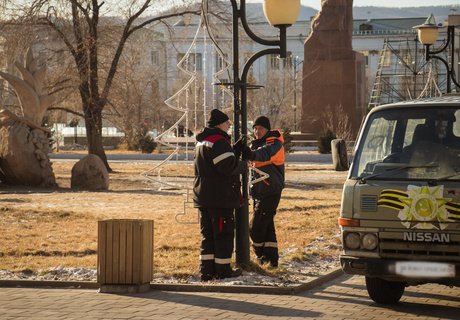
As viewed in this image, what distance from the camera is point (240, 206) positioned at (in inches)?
510

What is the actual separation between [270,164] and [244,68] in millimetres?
1263

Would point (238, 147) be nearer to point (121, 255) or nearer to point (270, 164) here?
point (270, 164)

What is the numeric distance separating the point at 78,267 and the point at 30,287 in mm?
1343

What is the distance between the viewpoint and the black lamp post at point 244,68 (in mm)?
13539

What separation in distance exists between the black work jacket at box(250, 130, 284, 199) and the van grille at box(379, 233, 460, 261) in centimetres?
320

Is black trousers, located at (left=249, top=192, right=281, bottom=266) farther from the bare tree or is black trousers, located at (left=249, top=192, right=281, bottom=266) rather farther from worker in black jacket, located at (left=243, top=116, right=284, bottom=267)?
the bare tree

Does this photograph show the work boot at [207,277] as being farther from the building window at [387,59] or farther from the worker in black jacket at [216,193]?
the building window at [387,59]

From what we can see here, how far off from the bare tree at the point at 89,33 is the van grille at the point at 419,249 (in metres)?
28.3

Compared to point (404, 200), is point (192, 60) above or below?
above

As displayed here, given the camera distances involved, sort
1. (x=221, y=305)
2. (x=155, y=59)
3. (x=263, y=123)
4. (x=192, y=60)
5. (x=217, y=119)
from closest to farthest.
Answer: (x=221, y=305)
(x=217, y=119)
(x=263, y=123)
(x=192, y=60)
(x=155, y=59)

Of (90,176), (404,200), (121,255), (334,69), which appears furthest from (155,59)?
(404,200)

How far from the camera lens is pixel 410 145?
37.8ft

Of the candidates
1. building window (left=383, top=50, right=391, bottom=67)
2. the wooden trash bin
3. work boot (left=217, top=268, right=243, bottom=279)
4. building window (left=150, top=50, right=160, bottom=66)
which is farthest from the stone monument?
the wooden trash bin

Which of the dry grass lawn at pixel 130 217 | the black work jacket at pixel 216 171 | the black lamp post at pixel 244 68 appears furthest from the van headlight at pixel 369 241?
the dry grass lawn at pixel 130 217
